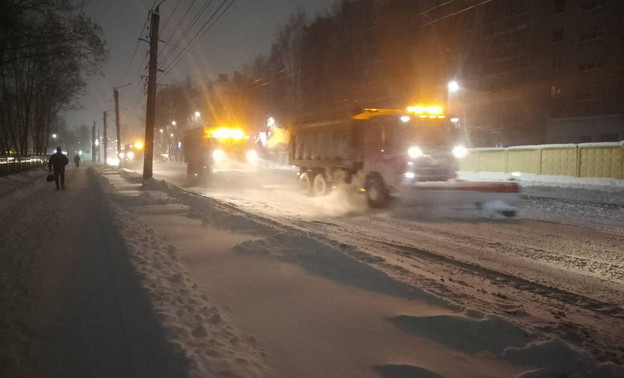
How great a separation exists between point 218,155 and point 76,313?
76.1ft

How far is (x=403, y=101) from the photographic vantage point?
36594 millimetres

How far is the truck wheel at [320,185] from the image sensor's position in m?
17.2

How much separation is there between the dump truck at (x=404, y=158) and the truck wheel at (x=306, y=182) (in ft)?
5.95

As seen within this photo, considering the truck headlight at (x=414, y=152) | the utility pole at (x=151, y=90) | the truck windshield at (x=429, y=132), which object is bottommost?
the truck headlight at (x=414, y=152)

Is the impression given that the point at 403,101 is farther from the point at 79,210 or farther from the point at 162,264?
the point at 162,264

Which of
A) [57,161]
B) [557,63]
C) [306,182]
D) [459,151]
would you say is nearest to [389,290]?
[459,151]

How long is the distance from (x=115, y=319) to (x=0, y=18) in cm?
1980

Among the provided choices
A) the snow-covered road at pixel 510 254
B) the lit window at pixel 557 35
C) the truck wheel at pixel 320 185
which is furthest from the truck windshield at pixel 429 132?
the lit window at pixel 557 35

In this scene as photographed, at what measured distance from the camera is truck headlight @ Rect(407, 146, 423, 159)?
1333 centimetres

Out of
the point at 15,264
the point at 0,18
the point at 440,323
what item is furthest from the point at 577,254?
the point at 0,18

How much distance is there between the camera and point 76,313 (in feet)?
16.3

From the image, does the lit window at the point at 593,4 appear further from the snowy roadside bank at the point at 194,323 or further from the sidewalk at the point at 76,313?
the snowy roadside bank at the point at 194,323

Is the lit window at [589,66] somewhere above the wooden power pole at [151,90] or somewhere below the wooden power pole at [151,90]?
above

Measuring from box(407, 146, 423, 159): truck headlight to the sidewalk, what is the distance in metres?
7.99
